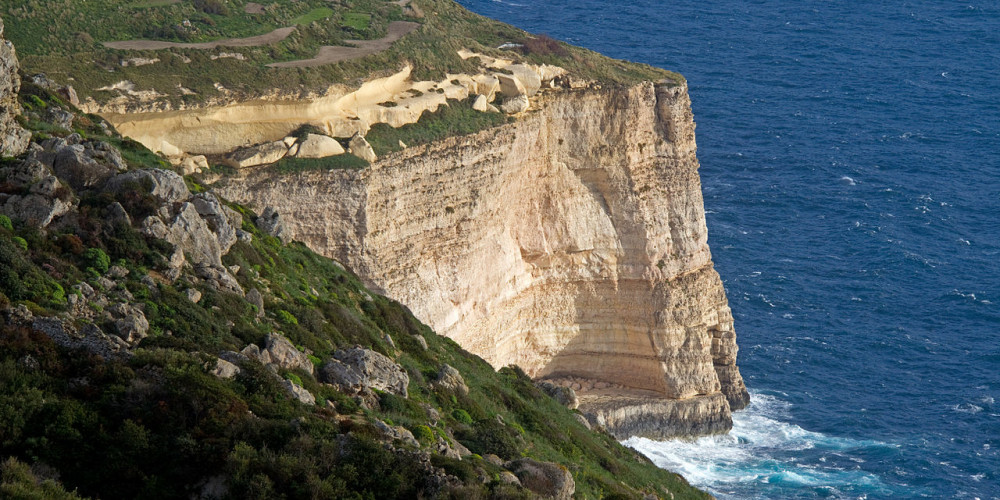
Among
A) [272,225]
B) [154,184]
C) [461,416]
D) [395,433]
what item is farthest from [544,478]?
[272,225]

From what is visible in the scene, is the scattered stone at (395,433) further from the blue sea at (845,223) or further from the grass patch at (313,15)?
the grass patch at (313,15)

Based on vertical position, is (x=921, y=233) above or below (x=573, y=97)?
below

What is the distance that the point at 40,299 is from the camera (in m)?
29.9

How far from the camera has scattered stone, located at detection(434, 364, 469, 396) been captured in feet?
138

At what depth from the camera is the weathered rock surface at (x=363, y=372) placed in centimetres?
3438

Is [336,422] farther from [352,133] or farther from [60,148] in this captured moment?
[352,133]

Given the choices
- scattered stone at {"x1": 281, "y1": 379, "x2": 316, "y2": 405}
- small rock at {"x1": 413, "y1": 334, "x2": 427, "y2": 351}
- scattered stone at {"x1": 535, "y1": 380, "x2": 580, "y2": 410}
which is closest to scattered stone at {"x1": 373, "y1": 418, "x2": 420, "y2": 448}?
scattered stone at {"x1": 281, "y1": 379, "x2": 316, "y2": 405}

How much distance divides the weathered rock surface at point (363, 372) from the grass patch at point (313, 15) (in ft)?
134

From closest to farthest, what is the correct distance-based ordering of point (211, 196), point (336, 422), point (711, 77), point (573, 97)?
1. point (336, 422)
2. point (211, 196)
3. point (573, 97)
4. point (711, 77)

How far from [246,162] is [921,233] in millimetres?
67332

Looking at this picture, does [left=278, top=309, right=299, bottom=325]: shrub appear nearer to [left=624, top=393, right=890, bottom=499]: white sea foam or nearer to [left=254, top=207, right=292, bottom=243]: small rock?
[left=254, top=207, right=292, bottom=243]: small rock

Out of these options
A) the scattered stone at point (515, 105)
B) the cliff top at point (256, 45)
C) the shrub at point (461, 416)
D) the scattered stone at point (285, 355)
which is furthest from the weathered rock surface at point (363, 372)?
the scattered stone at point (515, 105)

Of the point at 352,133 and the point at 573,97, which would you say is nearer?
the point at 352,133

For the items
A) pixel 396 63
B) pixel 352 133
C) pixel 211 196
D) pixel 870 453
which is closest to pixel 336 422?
pixel 211 196
